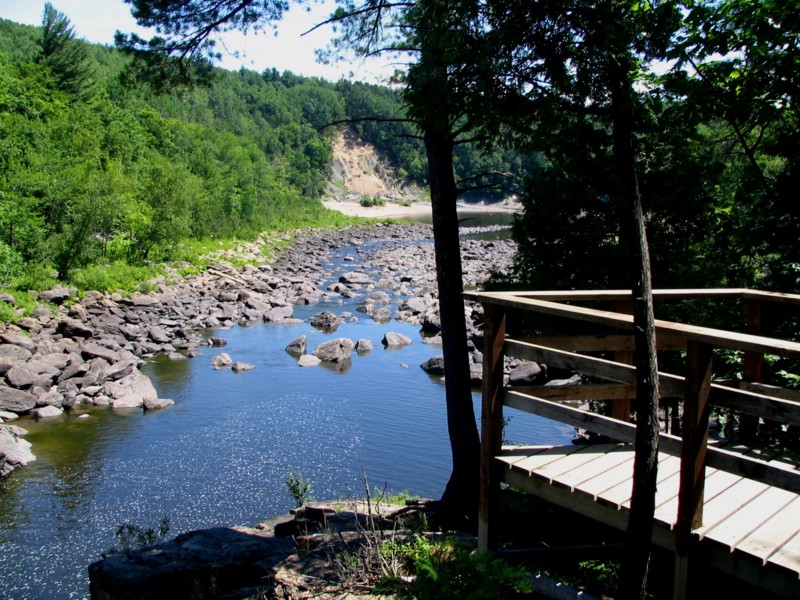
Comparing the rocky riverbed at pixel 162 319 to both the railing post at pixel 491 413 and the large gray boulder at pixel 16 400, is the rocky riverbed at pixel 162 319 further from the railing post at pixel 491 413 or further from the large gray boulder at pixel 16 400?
the railing post at pixel 491 413

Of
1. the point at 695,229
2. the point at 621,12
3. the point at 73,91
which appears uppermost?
the point at 73,91

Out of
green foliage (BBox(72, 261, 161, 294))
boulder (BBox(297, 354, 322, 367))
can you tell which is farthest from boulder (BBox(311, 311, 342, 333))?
green foliage (BBox(72, 261, 161, 294))

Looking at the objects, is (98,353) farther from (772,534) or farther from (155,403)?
(772,534)

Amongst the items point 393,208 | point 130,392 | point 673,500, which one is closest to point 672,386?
point 673,500

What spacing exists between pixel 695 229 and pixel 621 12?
6.05m

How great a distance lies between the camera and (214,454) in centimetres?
1502

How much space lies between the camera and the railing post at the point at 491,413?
5.61 meters

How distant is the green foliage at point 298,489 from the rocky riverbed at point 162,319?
561 centimetres

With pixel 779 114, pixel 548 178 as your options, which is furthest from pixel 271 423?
pixel 779 114

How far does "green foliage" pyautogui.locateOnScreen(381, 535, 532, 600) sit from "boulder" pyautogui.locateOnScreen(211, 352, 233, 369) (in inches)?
672

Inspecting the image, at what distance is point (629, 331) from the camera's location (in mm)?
6387

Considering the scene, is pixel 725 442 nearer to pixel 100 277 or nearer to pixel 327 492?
pixel 327 492

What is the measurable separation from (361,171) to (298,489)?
14069cm

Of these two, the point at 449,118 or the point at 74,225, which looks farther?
the point at 74,225
